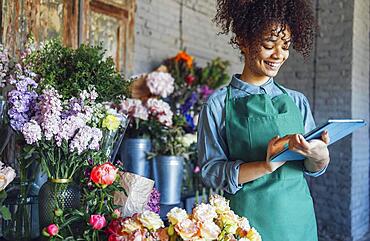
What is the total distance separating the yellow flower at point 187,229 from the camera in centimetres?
88

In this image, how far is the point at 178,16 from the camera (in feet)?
10.0

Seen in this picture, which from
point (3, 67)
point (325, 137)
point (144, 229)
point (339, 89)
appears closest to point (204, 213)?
point (144, 229)

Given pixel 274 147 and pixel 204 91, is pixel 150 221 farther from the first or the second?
pixel 204 91

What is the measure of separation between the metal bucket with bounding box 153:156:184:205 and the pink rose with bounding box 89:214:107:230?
1092 millimetres

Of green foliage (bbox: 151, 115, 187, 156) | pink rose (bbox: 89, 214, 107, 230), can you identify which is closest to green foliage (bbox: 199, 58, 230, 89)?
green foliage (bbox: 151, 115, 187, 156)

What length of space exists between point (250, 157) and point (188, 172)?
1431mm

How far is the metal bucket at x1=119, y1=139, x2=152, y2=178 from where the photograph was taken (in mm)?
2129

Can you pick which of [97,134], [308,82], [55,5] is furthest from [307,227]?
[308,82]

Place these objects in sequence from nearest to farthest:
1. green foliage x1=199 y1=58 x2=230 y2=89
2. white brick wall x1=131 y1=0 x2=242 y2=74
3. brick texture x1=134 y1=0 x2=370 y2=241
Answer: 1. white brick wall x1=131 y1=0 x2=242 y2=74
2. green foliage x1=199 y1=58 x2=230 y2=89
3. brick texture x1=134 y1=0 x2=370 y2=241

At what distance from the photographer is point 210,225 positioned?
2.94 ft

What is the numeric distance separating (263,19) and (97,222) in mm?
692

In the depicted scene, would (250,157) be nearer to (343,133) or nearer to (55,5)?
(343,133)

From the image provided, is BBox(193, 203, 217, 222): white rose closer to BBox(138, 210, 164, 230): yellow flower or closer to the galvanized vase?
BBox(138, 210, 164, 230): yellow flower

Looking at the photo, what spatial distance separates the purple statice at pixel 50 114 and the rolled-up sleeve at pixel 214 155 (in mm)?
401
